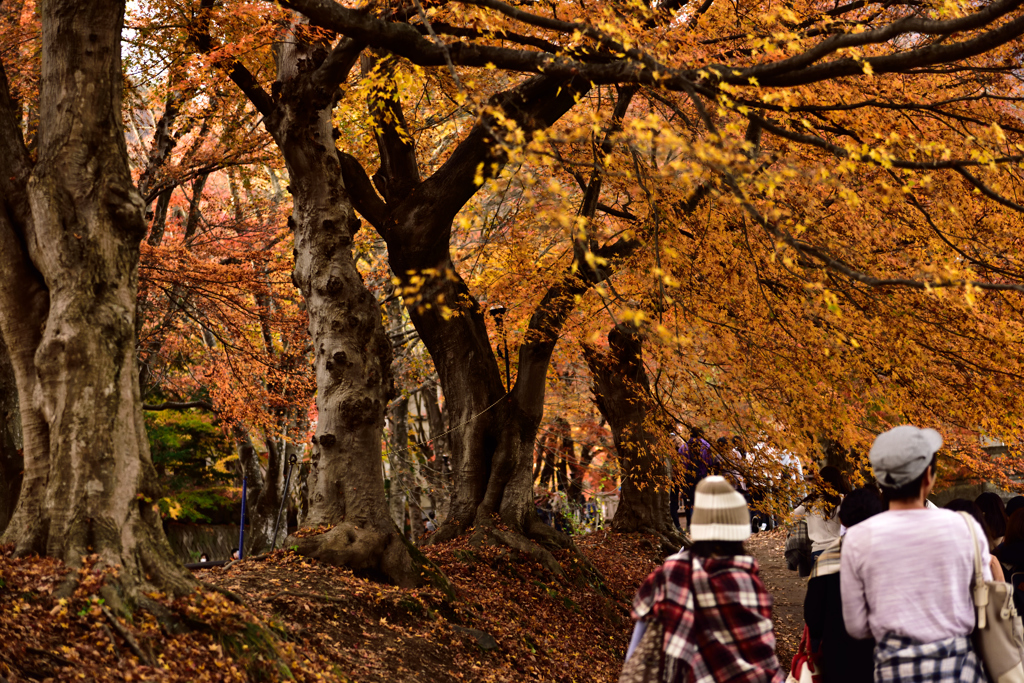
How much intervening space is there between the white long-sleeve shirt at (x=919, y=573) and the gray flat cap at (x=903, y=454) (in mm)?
166

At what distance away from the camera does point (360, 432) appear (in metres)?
8.79

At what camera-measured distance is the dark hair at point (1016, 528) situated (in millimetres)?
5473

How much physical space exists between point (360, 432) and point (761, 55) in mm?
6068

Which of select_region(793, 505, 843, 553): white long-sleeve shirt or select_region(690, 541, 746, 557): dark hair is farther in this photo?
select_region(793, 505, 843, 553): white long-sleeve shirt

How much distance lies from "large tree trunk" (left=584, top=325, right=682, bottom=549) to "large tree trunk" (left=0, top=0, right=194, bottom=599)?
874 cm

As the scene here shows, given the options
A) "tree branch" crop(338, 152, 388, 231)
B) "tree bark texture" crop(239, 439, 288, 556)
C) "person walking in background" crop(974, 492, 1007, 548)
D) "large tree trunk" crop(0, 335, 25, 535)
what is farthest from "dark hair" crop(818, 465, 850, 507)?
"tree bark texture" crop(239, 439, 288, 556)

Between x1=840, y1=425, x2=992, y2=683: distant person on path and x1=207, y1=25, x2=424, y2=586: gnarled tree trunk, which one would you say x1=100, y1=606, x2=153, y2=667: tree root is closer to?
x1=207, y1=25, x2=424, y2=586: gnarled tree trunk

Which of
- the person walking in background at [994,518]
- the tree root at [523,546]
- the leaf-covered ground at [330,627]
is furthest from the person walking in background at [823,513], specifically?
the tree root at [523,546]

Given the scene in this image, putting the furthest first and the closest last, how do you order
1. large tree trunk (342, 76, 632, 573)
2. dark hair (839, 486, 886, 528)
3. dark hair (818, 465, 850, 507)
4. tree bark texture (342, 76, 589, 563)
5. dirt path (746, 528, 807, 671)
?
dirt path (746, 528, 807, 671) → tree bark texture (342, 76, 589, 563) → large tree trunk (342, 76, 632, 573) → dark hair (818, 465, 850, 507) → dark hair (839, 486, 886, 528)

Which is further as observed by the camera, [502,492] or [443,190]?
[502,492]

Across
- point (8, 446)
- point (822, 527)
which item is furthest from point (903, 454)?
point (8, 446)

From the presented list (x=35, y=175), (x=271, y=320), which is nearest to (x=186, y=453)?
(x=271, y=320)

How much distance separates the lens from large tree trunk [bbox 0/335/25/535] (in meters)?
8.29

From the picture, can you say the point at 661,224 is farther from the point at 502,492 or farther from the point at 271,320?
the point at 271,320
